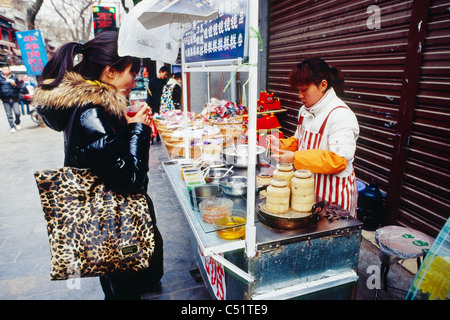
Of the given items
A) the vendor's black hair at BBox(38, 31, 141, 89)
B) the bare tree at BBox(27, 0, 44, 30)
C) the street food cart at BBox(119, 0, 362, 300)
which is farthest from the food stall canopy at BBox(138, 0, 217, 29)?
the bare tree at BBox(27, 0, 44, 30)

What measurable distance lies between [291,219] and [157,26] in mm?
1841

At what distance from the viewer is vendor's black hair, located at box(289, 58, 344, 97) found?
237 cm

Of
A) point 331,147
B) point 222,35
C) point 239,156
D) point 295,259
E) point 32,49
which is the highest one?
point 32,49

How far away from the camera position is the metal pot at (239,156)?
2727 millimetres

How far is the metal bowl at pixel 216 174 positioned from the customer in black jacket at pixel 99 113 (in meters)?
0.59

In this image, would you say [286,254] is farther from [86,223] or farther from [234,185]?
[86,223]

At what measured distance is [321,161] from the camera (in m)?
2.17

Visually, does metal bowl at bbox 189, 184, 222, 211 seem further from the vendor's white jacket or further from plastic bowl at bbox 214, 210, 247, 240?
the vendor's white jacket

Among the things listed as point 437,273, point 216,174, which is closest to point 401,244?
point 437,273

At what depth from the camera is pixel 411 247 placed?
239cm

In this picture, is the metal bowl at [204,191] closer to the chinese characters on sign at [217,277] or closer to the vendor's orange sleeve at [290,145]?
the chinese characters on sign at [217,277]

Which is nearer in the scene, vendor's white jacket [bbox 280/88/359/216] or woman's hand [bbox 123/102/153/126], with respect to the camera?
woman's hand [bbox 123/102/153/126]

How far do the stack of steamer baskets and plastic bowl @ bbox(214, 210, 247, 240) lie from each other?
170 millimetres

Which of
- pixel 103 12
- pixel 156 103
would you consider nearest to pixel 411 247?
pixel 156 103
